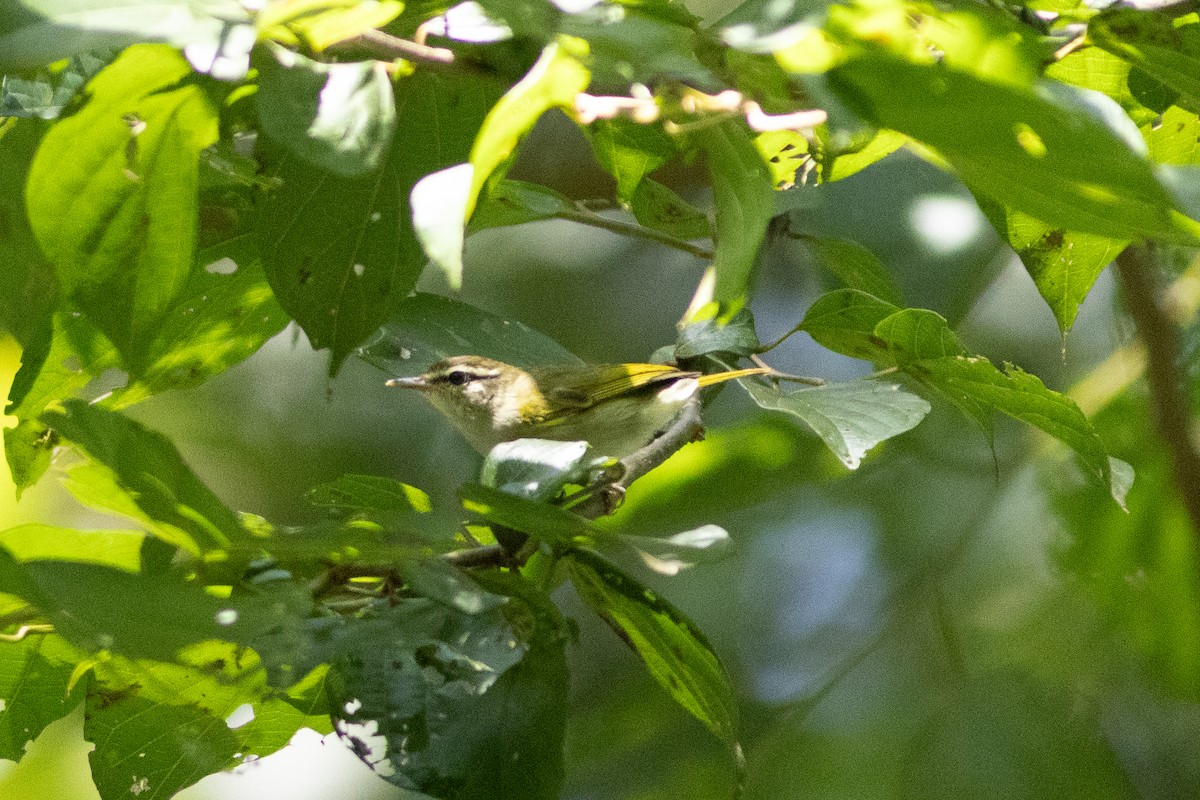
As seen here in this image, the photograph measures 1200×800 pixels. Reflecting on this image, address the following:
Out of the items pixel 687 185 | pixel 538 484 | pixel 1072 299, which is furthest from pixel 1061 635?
pixel 538 484

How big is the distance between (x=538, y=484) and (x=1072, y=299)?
798 mm

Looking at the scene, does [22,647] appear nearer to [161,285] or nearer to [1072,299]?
[161,285]

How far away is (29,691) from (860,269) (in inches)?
58.1

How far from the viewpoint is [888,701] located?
3.22 metres

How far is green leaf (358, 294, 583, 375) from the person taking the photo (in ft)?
Answer: 6.00

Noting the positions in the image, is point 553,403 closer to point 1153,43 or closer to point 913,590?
point 913,590

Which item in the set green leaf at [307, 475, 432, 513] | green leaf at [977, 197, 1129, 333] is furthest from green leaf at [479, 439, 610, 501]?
green leaf at [977, 197, 1129, 333]

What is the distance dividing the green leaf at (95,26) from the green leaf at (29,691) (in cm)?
71

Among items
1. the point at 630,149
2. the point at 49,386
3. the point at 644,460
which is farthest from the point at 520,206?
the point at 49,386

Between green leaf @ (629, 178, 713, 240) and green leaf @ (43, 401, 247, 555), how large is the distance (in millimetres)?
988

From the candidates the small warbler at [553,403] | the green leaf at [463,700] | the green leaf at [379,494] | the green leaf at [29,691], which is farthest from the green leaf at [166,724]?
the small warbler at [553,403]

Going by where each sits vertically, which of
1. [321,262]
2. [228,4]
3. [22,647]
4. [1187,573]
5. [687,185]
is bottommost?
[1187,573]

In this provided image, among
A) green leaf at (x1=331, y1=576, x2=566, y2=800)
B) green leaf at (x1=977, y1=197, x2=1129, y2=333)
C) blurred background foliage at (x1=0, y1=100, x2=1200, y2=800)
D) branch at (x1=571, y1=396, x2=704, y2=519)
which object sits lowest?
blurred background foliage at (x1=0, y1=100, x2=1200, y2=800)

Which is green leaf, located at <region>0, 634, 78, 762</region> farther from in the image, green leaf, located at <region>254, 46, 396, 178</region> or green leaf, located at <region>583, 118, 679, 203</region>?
green leaf, located at <region>583, 118, 679, 203</region>
